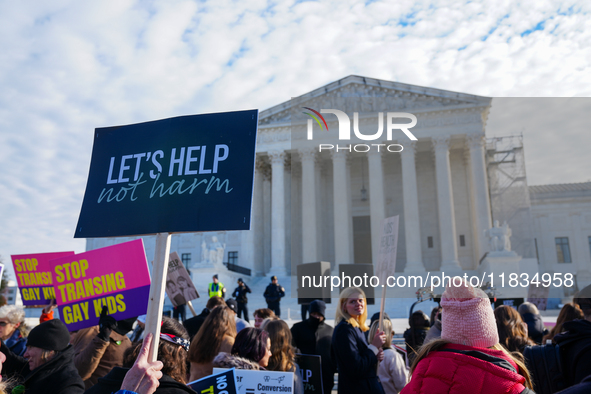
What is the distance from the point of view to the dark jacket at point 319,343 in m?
6.10

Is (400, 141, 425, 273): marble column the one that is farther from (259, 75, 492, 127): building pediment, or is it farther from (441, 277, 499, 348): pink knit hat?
(441, 277, 499, 348): pink knit hat

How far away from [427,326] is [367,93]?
103 feet

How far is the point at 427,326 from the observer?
7281mm

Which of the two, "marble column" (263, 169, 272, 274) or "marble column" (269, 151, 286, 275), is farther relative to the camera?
"marble column" (263, 169, 272, 274)

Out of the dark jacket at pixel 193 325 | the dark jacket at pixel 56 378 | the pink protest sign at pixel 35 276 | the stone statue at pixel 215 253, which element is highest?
the stone statue at pixel 215 253

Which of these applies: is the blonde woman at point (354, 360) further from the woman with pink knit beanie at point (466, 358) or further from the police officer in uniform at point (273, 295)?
the police officer in uniform at point (273, 295)

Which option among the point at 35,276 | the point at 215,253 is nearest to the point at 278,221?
the point at 215,253

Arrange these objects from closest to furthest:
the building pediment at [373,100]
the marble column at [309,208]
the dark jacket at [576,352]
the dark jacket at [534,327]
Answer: the dark jacket at [576,352], the dark jacket at [534,327], the building pediment at [373,100], the marble column at [309,208]

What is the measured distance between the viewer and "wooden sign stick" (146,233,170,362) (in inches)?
112

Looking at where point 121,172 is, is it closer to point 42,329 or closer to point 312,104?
point 42,329

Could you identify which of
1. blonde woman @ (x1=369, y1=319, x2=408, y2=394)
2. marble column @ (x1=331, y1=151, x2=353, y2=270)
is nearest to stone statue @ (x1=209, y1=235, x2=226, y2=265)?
marble column @ (x1=331, y1=151, x2=353, y2=270)

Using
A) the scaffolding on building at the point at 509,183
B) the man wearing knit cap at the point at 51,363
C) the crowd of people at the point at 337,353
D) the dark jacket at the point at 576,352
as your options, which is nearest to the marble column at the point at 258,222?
the scaffolding on building at the point at 509,183

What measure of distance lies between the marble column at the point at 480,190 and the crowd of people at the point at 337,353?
2820 centimetres

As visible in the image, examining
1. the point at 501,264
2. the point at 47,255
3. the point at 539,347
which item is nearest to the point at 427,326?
the point at 539,347
